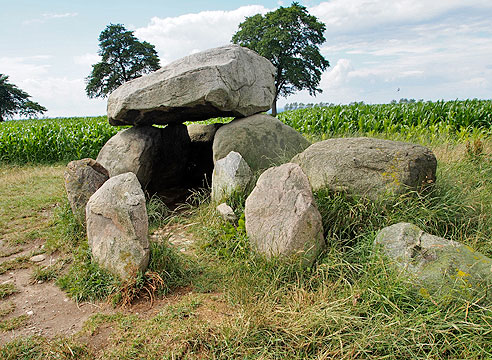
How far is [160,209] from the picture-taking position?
6.09 meters

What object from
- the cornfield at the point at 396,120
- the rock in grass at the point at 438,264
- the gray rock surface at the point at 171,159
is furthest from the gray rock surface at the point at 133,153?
the cornfield at the point at 396,120

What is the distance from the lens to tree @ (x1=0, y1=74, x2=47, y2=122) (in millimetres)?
40094

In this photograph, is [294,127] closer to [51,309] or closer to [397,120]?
[397,120]

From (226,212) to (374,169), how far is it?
1.73m

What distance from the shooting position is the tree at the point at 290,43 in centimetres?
3128

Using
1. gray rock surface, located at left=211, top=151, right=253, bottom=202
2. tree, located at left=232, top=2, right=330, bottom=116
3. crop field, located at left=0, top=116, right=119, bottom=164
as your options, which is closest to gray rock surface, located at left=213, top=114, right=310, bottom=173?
gray rock surface, located at left=211, top=151, right=253, bottom=202

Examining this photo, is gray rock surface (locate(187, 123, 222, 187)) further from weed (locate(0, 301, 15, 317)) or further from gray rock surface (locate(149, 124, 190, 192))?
weed (locate(0, 301, 15, 317))

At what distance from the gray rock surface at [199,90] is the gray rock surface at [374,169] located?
1.90 m

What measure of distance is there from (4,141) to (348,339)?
11243 millimetres

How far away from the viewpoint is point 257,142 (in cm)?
618

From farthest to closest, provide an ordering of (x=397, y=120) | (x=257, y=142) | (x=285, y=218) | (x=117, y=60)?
(x=117, y=60)
(x=397, y=120)
(x=257, y=142)
(x=285, y=218)

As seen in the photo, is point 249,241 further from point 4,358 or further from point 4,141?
point 4,141

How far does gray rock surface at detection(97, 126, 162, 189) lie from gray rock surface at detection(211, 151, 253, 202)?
171 cm

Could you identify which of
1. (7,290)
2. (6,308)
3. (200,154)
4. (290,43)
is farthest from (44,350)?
(290,43)
